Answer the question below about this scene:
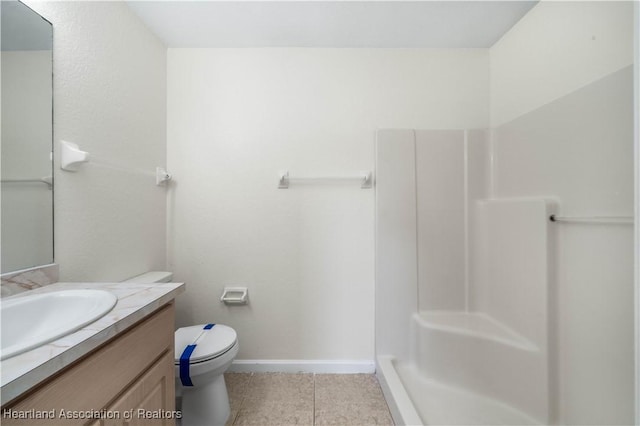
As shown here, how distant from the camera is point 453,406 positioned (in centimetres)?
119

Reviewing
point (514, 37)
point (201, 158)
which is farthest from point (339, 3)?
point (201, 158)

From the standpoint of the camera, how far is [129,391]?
0.60 metres

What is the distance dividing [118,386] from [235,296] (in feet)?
3.04

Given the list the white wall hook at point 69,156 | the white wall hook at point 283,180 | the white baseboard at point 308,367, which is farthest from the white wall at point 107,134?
the white baseboard at point 308,367

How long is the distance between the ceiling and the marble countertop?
1.46 meters

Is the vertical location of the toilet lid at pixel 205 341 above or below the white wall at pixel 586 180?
below

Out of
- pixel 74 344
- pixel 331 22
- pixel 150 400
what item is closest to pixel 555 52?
pixel 331 22

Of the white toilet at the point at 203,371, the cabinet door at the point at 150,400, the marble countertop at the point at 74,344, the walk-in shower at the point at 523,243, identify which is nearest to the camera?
the marble countertop at the point at 74,344

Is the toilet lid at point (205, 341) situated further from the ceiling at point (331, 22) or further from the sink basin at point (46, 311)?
the ceiling at point (331, 22)

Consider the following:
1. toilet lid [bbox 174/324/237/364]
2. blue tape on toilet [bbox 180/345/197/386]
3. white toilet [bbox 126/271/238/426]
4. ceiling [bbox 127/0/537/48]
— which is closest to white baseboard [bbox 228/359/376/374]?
white toilet [bbox 126/271/238/426]

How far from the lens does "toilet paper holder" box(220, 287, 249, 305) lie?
1445 millimetres

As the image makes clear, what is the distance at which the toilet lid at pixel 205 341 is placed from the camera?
3.30 ft

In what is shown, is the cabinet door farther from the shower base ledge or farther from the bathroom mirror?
the shower base ledge

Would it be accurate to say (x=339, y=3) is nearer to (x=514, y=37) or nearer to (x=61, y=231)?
(x=514, y=37)
